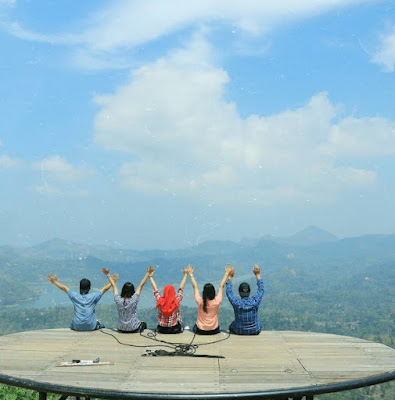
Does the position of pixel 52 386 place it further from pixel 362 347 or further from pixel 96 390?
pixel 362 347

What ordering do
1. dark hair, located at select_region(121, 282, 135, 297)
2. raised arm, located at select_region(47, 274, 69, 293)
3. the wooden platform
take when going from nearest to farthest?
1. the wooden platform
2. dark hair, located at select_region(121, 282, 135, 297)
3. raised arm, located at select_region(47, 274, 69, 293)

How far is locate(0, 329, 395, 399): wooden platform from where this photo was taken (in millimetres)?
6344

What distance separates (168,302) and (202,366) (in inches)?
105

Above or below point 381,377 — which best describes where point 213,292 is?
above

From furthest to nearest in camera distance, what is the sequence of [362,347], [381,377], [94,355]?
[362,347]
[94,355]
[381,377]

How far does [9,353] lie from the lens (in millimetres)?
8219

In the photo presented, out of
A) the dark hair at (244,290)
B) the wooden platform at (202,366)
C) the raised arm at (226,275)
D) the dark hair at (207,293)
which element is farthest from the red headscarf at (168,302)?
the dark hair at (244,290)

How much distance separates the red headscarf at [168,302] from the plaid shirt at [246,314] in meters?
1.07

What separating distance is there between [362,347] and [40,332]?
6055mm

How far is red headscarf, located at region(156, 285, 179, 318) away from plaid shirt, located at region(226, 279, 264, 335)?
1066mm

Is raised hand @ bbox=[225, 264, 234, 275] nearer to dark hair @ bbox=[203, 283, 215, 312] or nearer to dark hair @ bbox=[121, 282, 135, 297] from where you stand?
dark hair @ bbox=[203, 283, 215, 312]

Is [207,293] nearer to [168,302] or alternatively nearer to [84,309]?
[168,302]

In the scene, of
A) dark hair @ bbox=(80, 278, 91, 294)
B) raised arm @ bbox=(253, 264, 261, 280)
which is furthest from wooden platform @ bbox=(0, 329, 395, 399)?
raised arm @ bbox=(253, 264, 261, 280)

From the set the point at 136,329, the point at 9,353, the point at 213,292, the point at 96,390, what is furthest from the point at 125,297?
the point at 96,390
